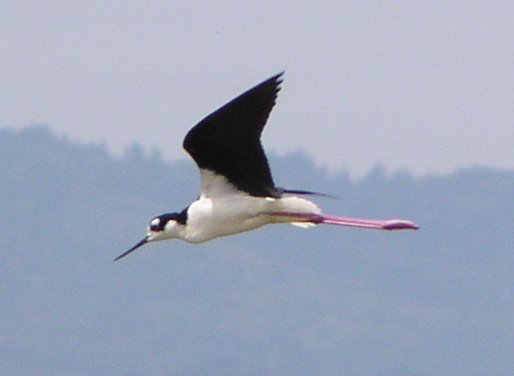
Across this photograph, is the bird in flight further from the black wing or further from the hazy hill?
the hazy hill

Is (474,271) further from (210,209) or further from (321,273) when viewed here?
(210,209)

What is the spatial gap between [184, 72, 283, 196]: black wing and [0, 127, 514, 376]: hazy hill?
347ft

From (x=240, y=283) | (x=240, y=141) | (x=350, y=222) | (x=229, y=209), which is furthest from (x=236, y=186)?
(x=240, y=283)

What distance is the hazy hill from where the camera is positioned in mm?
134000

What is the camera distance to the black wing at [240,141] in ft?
42.2

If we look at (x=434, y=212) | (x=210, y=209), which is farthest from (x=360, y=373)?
(x=210, y=209)

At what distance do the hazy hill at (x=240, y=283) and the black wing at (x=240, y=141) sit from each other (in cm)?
10572

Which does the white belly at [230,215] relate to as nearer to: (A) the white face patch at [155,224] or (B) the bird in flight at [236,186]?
(B) the bird in flight at [236,186]

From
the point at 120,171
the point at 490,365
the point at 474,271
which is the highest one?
the point at 120,171

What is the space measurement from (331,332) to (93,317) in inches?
593

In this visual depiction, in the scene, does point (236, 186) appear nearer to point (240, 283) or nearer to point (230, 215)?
point (230, 215)

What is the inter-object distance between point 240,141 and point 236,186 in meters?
0.31

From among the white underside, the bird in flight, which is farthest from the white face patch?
the white underside

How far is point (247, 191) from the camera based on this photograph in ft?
43.4
